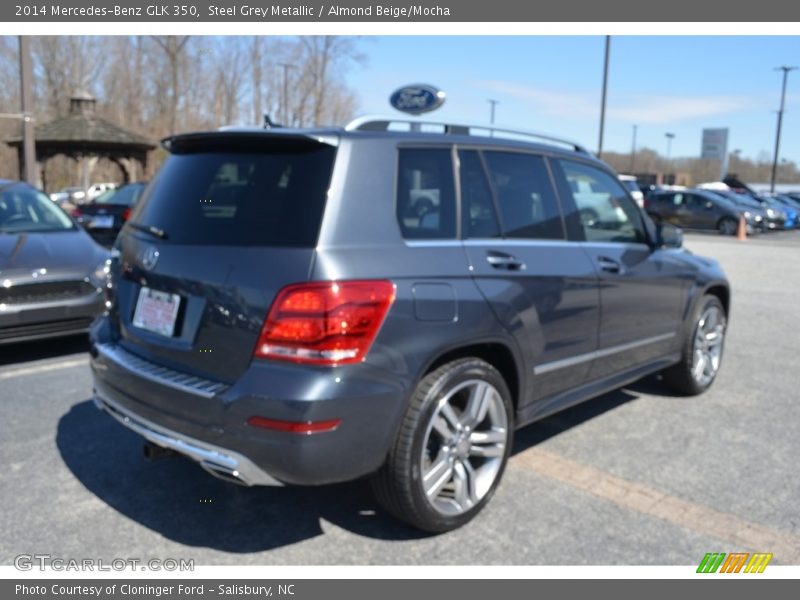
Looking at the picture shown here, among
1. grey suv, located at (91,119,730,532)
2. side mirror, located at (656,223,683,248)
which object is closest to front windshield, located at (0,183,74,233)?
grey suv, located at (91,119,730,532)

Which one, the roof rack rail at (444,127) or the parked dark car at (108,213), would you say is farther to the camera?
the parked dark car at (108,213)

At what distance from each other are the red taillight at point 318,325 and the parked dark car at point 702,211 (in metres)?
24.9

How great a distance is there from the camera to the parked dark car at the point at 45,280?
5.35 meters

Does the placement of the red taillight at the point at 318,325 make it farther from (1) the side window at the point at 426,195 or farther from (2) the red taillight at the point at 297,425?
(1) the side window at the point at 426,195

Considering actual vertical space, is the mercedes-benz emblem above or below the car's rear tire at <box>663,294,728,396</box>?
above

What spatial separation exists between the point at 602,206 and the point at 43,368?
438 centimetres

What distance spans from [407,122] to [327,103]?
45.0 meters

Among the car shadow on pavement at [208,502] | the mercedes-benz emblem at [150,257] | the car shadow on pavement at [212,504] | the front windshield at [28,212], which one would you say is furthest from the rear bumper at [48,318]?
the mercedes-benz emblem at [150,257]

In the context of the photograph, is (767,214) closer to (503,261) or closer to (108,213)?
(108,213)

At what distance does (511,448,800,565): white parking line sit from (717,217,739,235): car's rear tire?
80.0 feet

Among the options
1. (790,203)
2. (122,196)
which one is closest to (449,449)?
(122,196)

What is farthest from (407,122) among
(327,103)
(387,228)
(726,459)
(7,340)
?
(327,103)

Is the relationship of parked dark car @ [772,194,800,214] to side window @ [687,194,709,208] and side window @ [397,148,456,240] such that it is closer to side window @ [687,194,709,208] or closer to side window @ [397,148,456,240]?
side window @ [687,194,709,208]

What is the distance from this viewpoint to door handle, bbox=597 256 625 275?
13.2ft
